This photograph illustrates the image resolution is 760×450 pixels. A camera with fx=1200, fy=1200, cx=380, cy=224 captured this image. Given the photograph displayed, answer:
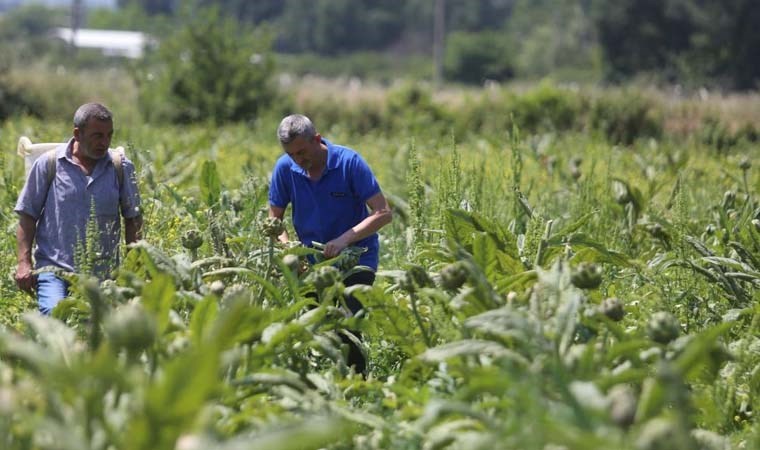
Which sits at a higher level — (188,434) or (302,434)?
(302,434)

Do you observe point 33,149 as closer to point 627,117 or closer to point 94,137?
point 94,137

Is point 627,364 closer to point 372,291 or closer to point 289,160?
point 372,291

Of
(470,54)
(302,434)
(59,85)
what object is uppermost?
(302,434)

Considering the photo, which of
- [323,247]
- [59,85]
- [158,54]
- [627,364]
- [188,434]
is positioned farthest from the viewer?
[59,85]

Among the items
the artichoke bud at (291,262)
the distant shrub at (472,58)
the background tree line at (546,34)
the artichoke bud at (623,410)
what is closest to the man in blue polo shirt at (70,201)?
the artichoke bud at (291,262)

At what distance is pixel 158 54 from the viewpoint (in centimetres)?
1909

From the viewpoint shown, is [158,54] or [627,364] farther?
[158,54]

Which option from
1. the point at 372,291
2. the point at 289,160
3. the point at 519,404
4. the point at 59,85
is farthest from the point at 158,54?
the point at 519,404

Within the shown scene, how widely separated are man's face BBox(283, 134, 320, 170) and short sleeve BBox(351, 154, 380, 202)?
0.56 ft

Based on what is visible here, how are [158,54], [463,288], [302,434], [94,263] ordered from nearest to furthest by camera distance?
[302,434], [463,288], [94,263], [158,54]

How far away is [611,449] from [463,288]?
178 cm

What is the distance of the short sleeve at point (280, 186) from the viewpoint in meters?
5.27

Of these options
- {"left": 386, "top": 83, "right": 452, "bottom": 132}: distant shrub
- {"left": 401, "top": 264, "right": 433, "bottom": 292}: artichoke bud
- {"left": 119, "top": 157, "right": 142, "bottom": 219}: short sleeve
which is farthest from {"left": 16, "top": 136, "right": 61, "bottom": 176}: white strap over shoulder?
{"left": 386, "top": 83, "right": 452, "bottom": 132}: distant shrub

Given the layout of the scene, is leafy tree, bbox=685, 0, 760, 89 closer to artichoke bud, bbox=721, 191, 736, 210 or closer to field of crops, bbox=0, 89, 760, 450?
artichoke bud, bbox=721, 191, 736, 210
